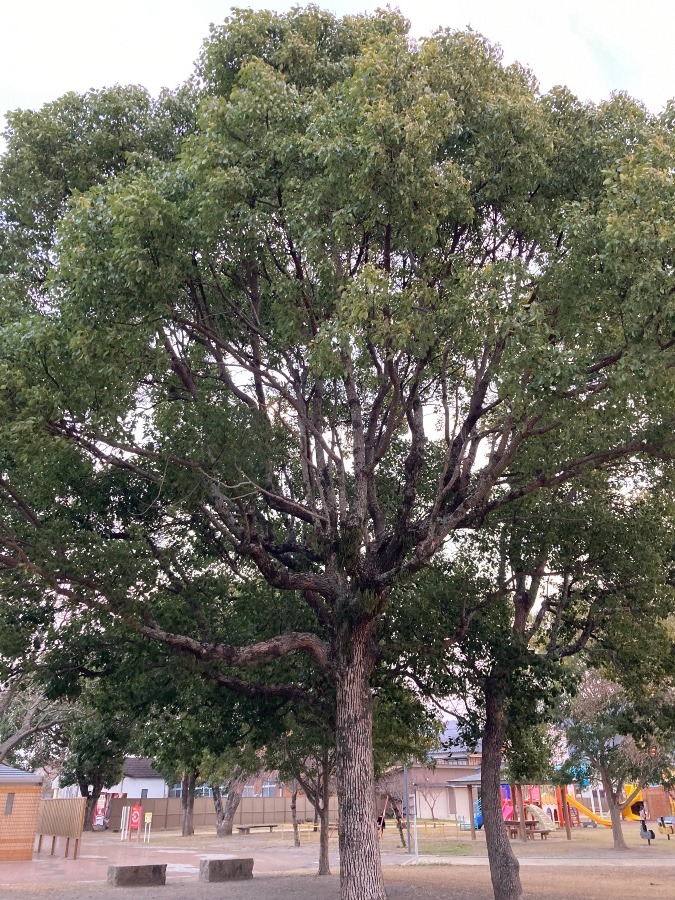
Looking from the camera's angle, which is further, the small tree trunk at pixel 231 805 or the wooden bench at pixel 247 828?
the wooden bench at pixel 247 828

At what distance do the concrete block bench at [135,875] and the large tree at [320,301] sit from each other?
895 centimetres

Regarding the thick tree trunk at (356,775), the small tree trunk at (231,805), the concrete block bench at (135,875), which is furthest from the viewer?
the small tree trunk at (231,805)

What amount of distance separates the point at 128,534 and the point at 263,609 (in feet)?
9.15

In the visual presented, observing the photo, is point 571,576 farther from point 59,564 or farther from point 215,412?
point 59,564

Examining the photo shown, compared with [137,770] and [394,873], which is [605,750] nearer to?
[394,873]

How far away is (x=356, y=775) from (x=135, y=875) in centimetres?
1093

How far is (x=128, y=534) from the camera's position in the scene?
1152cm

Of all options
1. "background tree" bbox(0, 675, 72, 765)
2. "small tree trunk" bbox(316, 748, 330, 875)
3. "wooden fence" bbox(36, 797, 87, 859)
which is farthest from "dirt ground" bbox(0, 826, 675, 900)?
"background tree" bbox(0, 675, 72, 765)

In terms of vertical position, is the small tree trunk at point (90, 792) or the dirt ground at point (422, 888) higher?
the small tree trunk at point (90, 792)

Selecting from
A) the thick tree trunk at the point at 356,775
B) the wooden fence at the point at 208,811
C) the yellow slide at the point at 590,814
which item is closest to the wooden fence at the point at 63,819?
the thick tree trunk at the point at 356,775

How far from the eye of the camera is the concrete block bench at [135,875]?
1687 centimetres

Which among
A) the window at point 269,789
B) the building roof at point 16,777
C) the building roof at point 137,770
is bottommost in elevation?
the window at point 269,789

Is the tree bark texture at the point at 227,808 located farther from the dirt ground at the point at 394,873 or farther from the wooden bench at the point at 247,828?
the dirt ground at the point at 394,873

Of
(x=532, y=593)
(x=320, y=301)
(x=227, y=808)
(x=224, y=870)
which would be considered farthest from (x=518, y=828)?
(x=320, y=301)
